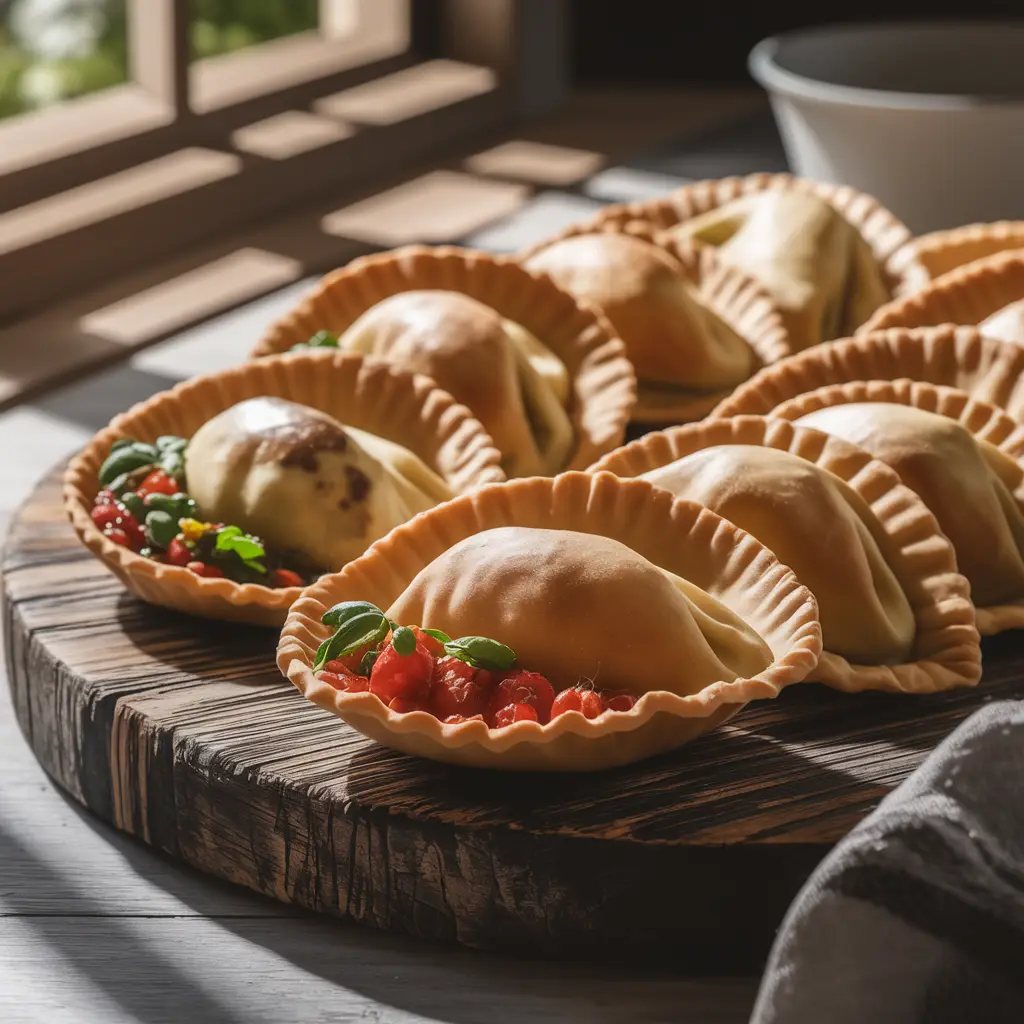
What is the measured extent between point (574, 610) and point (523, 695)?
60mm

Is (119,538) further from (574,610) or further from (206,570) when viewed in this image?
(574,610)

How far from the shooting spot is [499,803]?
3.03 ft

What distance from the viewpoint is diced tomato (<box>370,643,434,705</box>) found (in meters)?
0.92

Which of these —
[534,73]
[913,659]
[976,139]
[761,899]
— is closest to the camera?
[761,899]

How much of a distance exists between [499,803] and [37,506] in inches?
24.3

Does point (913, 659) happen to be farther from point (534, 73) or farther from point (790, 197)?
point (534, 73)

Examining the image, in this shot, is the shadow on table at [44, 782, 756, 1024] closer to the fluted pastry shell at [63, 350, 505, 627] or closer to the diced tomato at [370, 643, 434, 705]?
the diced tomato at [370, 643, 434, 705]

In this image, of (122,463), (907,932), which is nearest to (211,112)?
(122,463)

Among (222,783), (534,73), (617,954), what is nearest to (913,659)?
(617,954)

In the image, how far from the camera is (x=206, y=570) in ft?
3.79

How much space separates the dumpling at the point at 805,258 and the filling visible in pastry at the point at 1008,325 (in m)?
0.22

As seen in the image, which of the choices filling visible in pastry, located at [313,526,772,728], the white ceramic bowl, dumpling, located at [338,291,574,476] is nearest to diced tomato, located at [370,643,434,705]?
filling visible in pastry, located at [313,526,772,728]

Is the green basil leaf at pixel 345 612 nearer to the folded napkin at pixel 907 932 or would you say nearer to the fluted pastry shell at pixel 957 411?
the folded napkin at pixel 907 932

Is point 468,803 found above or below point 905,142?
below
